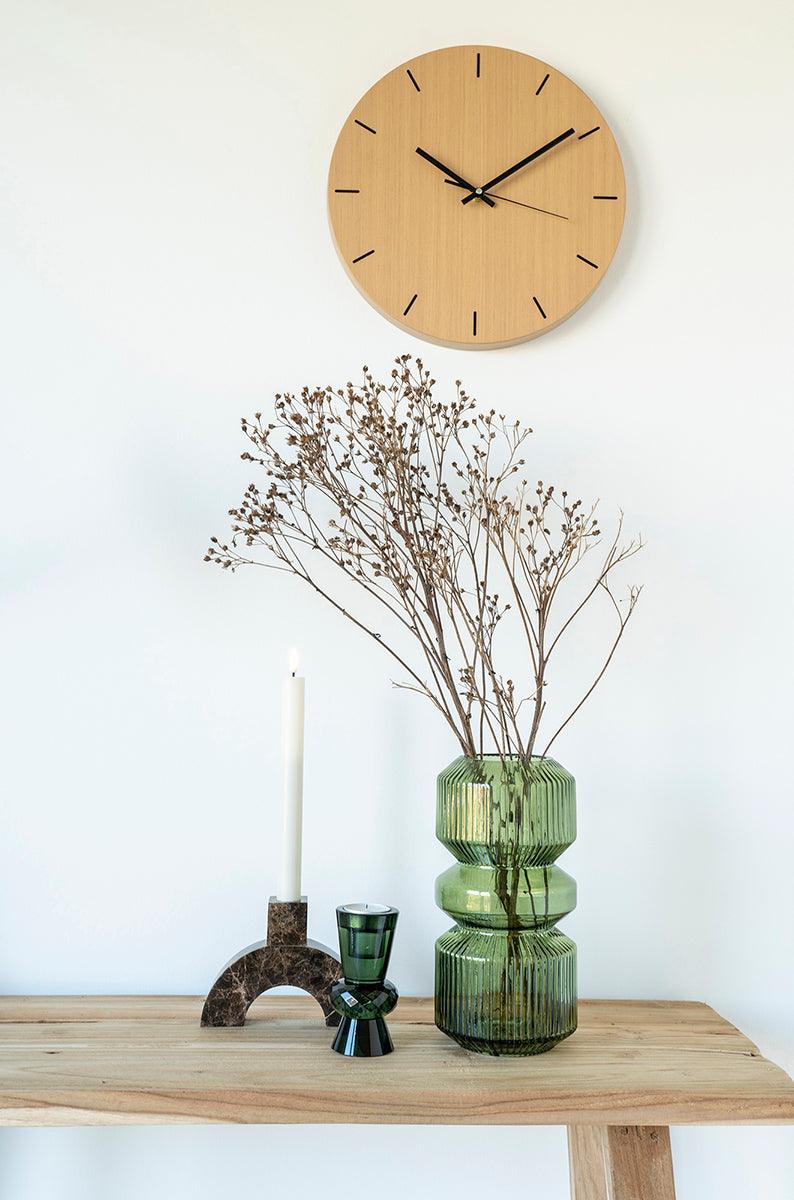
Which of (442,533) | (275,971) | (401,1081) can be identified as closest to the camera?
(401,1081)

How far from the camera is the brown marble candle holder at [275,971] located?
0.92m

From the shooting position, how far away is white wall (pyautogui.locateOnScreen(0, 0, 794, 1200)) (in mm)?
1053

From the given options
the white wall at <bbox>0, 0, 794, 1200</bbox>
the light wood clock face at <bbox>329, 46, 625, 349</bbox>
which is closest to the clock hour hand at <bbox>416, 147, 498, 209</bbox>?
the light wood clock face at <bbox>329, 46, 625, 349</bbox>

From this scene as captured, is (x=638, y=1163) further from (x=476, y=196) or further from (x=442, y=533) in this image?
(x=476, y=196)

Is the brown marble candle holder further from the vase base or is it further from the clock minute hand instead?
the clock minute hand

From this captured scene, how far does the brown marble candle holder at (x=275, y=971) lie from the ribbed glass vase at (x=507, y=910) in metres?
0.11

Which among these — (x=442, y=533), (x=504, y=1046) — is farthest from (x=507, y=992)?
(x=442, y=533)

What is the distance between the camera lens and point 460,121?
111 centimetres

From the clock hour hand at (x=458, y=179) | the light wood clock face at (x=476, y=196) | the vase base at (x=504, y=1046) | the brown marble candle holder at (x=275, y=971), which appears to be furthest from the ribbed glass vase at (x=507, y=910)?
the clock hour hand at (x=458, y=179)

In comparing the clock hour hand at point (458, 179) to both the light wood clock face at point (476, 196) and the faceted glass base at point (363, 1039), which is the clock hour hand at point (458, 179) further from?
the faceted glass base at point (363, 1039)

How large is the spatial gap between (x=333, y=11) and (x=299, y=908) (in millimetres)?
994

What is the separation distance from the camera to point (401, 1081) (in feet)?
2.57

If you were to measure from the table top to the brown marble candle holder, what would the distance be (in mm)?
22

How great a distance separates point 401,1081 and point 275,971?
0.60 feet
